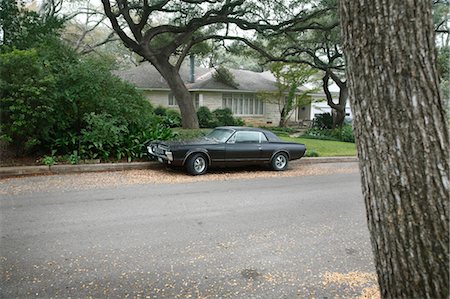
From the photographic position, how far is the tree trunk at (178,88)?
728 inches

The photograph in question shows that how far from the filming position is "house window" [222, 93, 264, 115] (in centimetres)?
2747

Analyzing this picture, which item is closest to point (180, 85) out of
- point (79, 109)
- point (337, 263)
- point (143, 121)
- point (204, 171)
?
point (143, 121)

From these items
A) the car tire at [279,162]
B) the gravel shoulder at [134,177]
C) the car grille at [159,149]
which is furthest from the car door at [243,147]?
the car grille at [159,149]

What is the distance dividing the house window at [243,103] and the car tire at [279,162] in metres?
16.4

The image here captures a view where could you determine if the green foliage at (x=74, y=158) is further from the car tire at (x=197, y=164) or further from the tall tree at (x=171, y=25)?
the tall tree at (x=171, y=25)

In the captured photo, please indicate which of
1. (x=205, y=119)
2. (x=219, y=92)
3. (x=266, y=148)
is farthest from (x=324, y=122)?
(x=266, y=148)

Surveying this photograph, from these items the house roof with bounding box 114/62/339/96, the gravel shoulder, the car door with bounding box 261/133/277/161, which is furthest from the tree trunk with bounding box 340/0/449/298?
the house roof with bounding box 114/62/339/96

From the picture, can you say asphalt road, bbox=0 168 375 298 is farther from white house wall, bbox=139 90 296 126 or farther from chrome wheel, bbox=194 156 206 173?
white house wall, bbox=139 90 296 126

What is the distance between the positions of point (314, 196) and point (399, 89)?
620 cm

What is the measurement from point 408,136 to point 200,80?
89.7 ft

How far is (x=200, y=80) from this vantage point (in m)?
28.6

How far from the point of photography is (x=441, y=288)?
6.30 ft

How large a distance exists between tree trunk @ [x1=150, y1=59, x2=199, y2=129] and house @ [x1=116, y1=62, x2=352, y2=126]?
22.2 feet

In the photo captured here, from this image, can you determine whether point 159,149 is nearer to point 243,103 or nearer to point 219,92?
point 219,92
